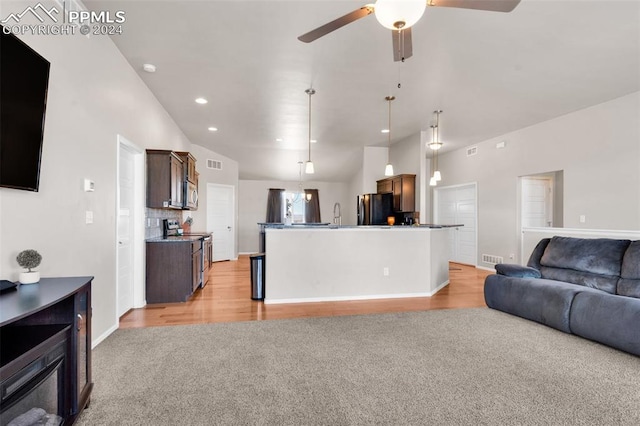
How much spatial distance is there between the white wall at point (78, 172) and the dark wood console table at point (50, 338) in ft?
1.17

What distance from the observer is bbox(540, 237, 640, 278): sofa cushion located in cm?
319

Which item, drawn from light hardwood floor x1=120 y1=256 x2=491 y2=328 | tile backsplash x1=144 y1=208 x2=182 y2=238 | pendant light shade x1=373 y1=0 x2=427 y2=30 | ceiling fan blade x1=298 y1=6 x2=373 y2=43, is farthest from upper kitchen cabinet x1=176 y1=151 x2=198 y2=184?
pendant light shade x1=373 y1=0 x2=427 y2=30

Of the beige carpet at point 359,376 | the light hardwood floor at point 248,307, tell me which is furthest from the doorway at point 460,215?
the beige carpet at point 359,376

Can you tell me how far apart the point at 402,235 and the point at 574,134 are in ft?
10.9

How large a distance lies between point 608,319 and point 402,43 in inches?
117

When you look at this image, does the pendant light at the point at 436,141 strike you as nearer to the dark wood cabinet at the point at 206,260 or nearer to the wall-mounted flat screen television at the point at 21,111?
the dark wood cabinet at the point at 206,260

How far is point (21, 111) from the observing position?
1.74 metres

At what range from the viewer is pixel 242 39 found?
2.96 metres

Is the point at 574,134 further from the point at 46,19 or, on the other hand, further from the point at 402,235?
the point at 46,19

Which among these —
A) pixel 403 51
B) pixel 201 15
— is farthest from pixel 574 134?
pixel 201 15

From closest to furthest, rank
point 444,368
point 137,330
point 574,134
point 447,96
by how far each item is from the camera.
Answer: point 444,368 → point 137,330 → point 447,96 → point 574,134

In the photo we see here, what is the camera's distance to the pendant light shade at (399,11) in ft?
5.17

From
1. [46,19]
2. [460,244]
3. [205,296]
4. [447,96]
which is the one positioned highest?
[447,96]

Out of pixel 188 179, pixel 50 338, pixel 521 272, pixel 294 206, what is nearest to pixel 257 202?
pixel 294 206
